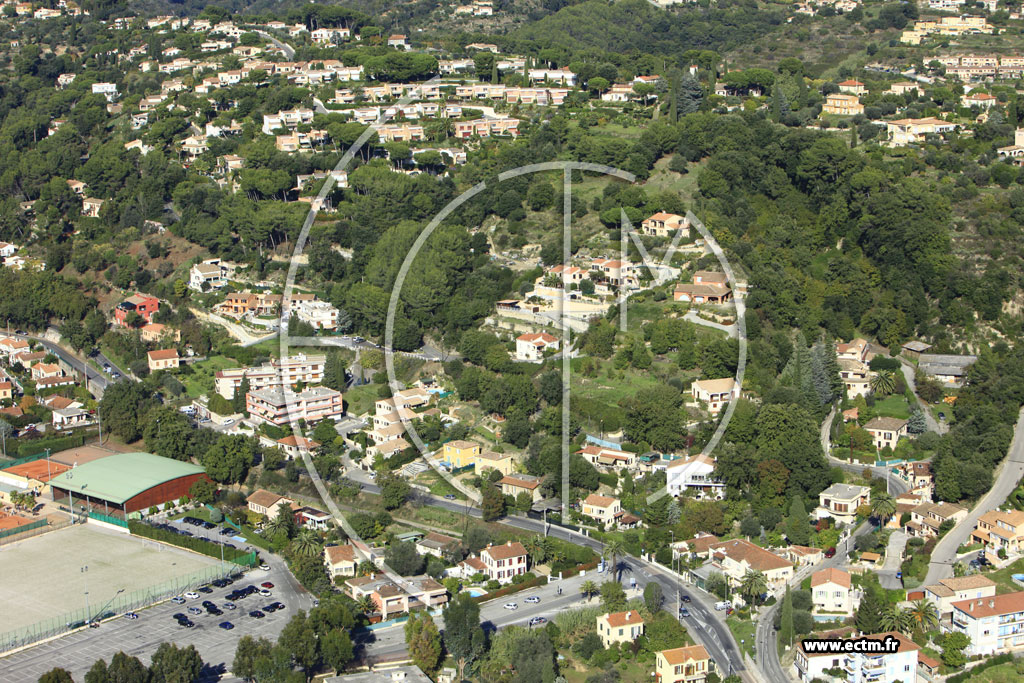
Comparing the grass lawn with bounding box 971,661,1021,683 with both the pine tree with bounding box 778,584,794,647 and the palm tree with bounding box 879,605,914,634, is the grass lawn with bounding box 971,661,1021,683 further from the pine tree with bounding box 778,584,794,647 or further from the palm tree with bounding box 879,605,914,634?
the pine tree with bounding box 778,584,794,647

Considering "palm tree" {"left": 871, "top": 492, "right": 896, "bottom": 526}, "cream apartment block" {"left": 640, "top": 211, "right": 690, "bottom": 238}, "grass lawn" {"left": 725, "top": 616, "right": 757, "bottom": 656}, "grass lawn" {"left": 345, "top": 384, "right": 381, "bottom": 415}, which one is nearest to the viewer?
"grass lawn" {"left": 725, "top": 616, "right": 757, "bottom": 656}

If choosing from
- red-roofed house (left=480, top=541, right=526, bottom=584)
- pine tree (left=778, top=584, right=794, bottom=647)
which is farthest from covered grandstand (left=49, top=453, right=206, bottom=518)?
pine tree (left=778, top=584, right=794, bottom=647)

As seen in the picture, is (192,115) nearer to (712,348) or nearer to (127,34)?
(127,34)

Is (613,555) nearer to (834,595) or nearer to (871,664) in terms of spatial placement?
(834,595)

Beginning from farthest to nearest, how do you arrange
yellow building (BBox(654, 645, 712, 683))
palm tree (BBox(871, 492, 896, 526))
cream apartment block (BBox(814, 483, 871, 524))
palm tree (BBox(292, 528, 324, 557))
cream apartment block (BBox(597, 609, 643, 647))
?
1. cream apartment block (BBox(814, 483, 871, 524))
2. palm tree (BBox(871, 492, 896, 526))
3. palm tree (BBox(292, 528, 324, 557))
4. cream apartment block (BBox(597, 609, 643, 647))
5. yellow building (BBox(654, 645, 712, 683))

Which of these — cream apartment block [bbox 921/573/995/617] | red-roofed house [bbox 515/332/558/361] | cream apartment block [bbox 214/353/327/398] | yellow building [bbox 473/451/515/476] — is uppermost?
red-roofed house [bbox 515/332/558/361]

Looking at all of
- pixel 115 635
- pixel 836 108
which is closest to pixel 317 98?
pixel 836 108

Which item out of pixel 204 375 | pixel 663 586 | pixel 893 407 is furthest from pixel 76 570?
pixel 893 407
